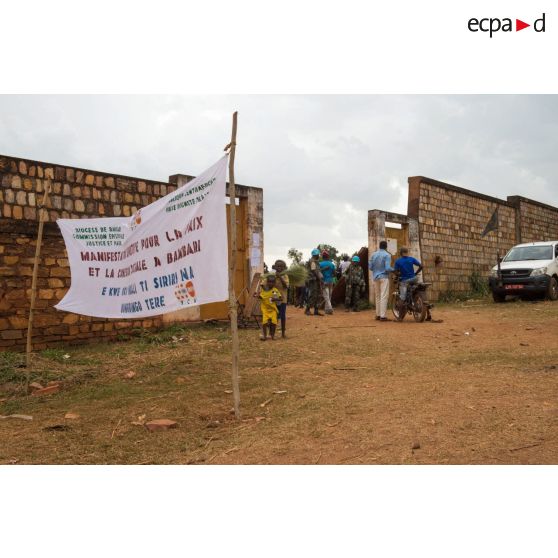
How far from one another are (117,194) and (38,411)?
562cm

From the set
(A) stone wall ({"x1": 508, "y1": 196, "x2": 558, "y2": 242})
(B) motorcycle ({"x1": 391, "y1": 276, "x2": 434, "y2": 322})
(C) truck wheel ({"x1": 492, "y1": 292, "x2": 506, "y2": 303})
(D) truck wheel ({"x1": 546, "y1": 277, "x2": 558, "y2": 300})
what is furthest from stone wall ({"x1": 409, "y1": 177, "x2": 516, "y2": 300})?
(B) motorcycle ({"x1": 391, "y1": 276, "x2": 434, "y2": 322})

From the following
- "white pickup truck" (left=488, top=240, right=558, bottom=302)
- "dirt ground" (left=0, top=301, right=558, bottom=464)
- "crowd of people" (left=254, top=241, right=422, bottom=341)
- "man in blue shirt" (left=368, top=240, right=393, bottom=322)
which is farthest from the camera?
"white pickup truck" (left=488, top=240, right=558, bottom=302)

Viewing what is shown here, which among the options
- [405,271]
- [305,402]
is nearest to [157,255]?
[305,402]

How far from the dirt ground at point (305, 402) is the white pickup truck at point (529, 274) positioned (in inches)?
253

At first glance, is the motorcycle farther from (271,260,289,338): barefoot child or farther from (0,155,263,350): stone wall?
(0,155,263,350): stone wall

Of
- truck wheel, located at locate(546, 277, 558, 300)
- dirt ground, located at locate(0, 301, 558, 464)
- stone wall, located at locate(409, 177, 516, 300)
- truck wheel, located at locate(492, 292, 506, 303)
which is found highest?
stone wall, located at locate(409, 177, 516, 300)

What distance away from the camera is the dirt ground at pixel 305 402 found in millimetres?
4293

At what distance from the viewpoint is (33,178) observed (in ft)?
30.5

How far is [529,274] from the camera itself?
1600cm

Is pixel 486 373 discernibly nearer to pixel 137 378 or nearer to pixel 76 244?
pixel 137 378

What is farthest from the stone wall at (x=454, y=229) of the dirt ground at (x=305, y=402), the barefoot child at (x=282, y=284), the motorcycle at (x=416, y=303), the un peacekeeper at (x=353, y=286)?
the dirt ground at (x=305, y=402)

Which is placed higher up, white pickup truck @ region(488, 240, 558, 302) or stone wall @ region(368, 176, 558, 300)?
stone wall @ region(368, 176, 558, 300)

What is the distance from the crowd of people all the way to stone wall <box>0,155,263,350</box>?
281 cm

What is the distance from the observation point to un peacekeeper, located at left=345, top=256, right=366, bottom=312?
15430mm
